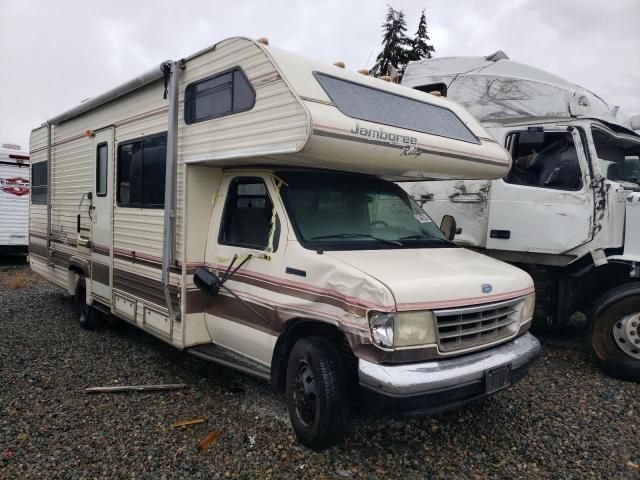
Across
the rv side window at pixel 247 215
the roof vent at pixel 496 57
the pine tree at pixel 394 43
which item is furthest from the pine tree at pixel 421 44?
the rv side window at pixel 247 215

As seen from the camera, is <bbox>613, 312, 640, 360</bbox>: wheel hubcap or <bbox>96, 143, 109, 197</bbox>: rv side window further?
<bbox>96, 143, 109, 197</bbox>: rv side window

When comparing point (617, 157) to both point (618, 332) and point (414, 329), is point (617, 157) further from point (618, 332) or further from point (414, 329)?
point (414, 329)

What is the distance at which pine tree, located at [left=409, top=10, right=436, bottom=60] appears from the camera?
21.0 m

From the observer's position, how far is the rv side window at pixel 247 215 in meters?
4.26

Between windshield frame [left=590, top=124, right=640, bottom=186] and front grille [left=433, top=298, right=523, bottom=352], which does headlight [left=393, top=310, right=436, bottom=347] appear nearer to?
front grille [left=433, top=298, right=523, bottom=352]

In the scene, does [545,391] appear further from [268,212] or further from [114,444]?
[114,444]

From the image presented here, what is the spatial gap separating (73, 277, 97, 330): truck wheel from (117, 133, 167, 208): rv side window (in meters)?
1.79

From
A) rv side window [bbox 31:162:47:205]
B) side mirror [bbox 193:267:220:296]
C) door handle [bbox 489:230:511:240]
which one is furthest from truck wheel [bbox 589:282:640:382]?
rv side window [bbox 31:162:47:205]

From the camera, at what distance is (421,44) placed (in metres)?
21.1

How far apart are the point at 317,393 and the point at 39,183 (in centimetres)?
703

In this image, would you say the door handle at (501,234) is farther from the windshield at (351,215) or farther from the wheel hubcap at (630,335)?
the windshield at (351,215)

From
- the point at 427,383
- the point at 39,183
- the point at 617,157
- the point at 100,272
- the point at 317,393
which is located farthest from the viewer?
the point at 39,183

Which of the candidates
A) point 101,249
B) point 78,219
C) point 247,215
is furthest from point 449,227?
point 78,219

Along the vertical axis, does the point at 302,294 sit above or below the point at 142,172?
below
